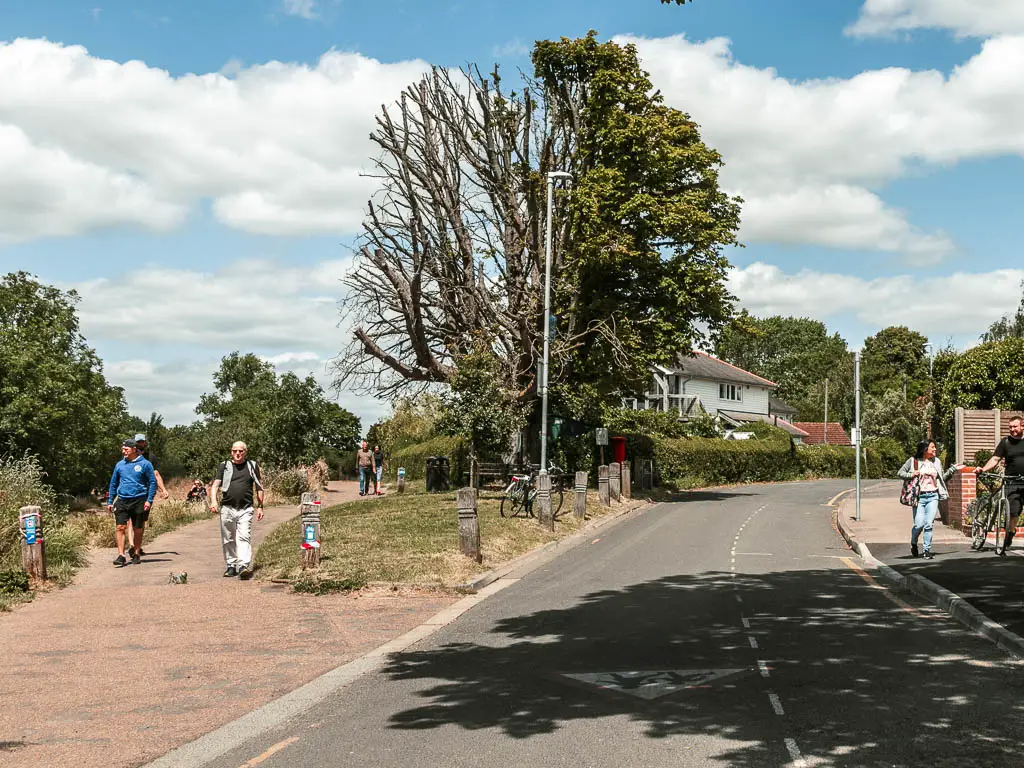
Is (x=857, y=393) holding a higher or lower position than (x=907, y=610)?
higher

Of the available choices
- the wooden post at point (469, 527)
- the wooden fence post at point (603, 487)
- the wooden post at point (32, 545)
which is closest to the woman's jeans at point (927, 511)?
the wooden post at point (469, 527)

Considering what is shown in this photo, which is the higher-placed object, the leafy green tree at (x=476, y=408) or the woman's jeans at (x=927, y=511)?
the leafy green tree at (x=476, y=408)

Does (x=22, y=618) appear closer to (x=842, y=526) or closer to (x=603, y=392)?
(x=842, y=526)

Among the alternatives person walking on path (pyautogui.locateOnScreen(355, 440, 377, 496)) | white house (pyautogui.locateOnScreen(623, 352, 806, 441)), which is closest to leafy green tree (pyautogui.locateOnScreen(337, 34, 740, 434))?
person walking on path (pyautogui.locateOnScreen(355, 440, 377, 496))

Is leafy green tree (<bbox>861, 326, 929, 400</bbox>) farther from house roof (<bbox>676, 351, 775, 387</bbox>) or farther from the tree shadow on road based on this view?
the tree shadow on road

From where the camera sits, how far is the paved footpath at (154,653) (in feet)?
21.5

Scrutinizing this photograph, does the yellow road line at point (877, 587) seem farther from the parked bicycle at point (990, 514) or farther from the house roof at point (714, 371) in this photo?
the house roof at point (714, 371)

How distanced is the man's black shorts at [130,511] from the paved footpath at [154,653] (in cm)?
89

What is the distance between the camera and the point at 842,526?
874 inches

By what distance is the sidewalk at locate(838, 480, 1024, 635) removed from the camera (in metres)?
10.6

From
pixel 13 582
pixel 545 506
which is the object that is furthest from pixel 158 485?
pixel 545 506

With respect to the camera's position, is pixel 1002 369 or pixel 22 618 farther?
pixel 1002 369

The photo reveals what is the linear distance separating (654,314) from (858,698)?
84.7 ft

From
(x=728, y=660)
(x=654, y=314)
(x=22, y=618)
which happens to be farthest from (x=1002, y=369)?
(x=22, y=618)
